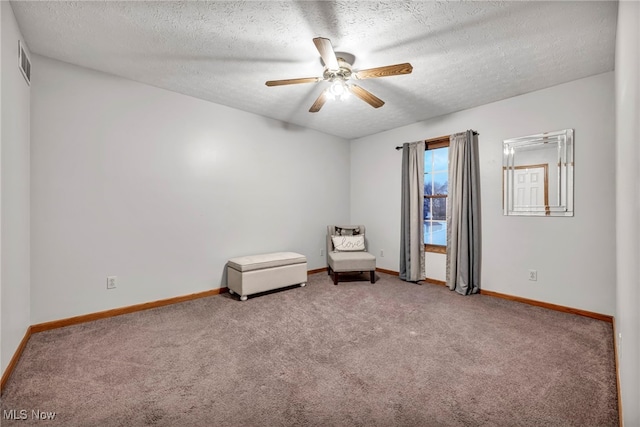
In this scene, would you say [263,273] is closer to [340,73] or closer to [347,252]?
[347,252]

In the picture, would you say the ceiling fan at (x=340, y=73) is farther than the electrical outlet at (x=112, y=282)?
No

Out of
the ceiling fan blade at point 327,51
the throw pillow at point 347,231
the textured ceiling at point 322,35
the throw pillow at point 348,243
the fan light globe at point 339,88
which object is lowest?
the throw pillow at point 348,243

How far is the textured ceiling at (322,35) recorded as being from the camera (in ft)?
6.48

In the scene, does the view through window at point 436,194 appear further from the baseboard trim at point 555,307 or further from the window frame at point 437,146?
the baseboard trim at point 555,307

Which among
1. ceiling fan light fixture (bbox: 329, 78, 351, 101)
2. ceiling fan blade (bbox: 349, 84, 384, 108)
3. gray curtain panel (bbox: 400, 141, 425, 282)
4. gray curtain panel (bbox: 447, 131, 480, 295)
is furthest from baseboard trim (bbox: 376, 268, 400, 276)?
ceiling fan light fixture (bbox: 329, 78, 351, 101)

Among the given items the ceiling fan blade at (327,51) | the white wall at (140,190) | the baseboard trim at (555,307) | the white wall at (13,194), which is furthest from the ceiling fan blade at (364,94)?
the baseboard trim at (555,307)

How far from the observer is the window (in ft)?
14.1

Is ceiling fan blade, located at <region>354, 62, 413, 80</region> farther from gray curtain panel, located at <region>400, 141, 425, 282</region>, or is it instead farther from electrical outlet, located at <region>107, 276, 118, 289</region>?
electrical outlet, located at <region>107, 276, 118, 289</region>

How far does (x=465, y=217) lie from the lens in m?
3.77

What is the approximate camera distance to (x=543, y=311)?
3100 mm

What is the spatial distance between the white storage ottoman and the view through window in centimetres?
209

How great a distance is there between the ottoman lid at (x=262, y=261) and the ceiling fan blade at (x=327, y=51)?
2372 mm

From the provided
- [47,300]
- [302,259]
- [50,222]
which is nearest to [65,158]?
[50,222]

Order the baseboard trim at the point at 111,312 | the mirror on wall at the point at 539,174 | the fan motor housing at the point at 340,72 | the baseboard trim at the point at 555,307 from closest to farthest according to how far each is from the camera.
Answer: the fan motor housing at the point at 340,72 < the baseboard trim at the point at 111,312 < the baseboard trim at the point at 555,307 < the mirror on wall at the point at 539,174
